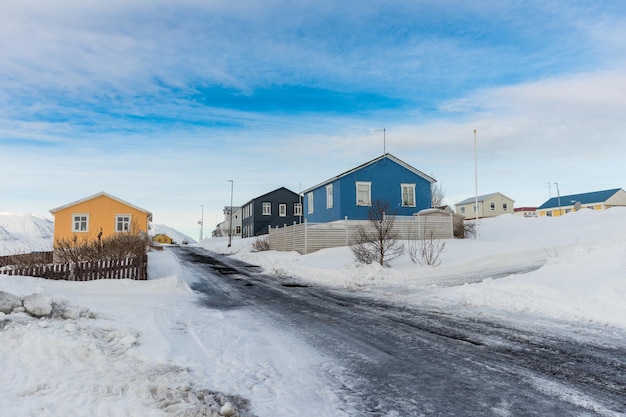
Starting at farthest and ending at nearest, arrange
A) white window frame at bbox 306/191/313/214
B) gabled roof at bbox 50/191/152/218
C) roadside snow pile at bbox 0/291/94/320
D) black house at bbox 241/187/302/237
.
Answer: black house at bbox 241/187/302/237, white window frame at bbox 306/191/313/214, gabled roof at bbox 50/191/152/218, roadside snow pile at bbox 0/291/94/320

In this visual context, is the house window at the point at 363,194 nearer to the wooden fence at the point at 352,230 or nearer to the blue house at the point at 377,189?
the blue house at the point at 377,189

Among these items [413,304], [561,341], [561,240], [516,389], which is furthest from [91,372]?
[561,240]

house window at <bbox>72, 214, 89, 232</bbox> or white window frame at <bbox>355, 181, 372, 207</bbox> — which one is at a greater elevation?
white window frame at <bbox>355, 181, 372, 207</bbox>

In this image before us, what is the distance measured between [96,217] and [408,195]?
2673 cm

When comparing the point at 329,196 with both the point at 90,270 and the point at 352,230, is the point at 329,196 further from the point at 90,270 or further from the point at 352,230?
the point at 90,270

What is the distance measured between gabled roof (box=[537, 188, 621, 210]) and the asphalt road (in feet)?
262

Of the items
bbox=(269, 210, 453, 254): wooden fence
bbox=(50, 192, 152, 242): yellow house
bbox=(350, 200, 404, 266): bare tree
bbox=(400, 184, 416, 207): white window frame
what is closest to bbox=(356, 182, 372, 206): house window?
bbox=(400, 184, 416, 207): white window frame

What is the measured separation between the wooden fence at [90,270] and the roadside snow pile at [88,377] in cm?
711

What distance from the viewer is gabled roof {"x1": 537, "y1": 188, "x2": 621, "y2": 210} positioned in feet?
Answer: 241

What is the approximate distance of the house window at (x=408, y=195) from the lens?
32.9m

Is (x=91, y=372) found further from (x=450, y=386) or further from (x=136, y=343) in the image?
(x=450, y=386)

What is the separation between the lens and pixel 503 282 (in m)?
11.5

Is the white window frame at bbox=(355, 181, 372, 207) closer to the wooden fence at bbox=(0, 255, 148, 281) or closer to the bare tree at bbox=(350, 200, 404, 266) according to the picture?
the bare tree at bbox=(350, 200, 404, 266)

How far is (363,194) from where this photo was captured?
1268 inches
